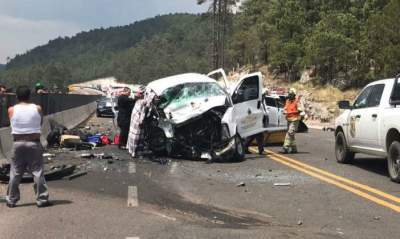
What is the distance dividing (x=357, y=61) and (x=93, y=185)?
40160 millimetres

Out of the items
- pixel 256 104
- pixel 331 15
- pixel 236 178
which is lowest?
pixel 236 178

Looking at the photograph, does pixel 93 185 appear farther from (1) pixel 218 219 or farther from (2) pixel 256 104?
(2) pixel 256 104

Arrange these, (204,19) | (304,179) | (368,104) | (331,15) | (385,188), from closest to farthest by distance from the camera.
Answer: (385,188) < (304,179) < (368,104) < (331,15) < (204,19)

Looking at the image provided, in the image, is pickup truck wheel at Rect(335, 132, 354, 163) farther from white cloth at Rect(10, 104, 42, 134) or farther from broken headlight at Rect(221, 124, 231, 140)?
white cloth at Rect(10, 104, 42, 134)

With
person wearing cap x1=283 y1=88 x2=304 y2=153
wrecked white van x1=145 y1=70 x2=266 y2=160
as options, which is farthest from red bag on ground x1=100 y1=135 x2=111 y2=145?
person wearing cap x1=283 y1=88 x2=304 y2=153

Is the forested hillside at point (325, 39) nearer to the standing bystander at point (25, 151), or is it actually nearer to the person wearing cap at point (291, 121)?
the person wearing cap at point (291, 121)

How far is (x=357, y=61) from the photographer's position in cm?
4775

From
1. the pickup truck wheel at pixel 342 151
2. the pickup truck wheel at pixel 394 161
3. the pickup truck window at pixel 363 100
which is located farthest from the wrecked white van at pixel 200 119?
the pickup truck wheel at pixel 394 161

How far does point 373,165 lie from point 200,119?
13.7 ft

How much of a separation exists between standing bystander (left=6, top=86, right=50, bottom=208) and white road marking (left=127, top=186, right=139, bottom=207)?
1.17 m

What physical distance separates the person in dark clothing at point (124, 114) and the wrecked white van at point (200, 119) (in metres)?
1.60

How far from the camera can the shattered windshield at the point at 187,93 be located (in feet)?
49.3

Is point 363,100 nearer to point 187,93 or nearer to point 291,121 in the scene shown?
point 291,121

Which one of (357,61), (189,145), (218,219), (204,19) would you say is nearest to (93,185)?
(218,219)
